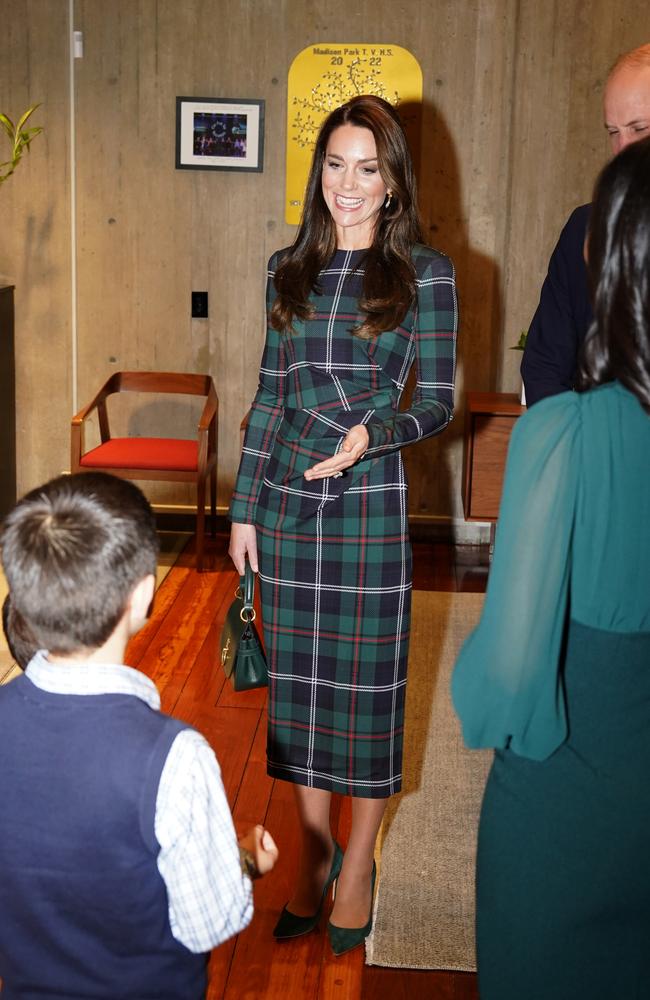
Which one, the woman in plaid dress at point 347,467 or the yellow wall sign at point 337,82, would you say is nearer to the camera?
the woman in plaid dress at point 347,467

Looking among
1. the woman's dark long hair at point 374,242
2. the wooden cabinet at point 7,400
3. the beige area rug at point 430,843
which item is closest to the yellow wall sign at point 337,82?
the wooden cabinet at point 7,400

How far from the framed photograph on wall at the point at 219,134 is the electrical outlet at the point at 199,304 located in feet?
→ 2.01

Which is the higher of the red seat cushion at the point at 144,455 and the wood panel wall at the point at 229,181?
the wood panel wall at the point at 229,181

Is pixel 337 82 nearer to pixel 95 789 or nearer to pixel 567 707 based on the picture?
pixel 567 707

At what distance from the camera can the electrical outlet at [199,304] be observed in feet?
19.5

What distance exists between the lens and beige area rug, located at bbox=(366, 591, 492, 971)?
2.73m

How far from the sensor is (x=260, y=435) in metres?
2.68

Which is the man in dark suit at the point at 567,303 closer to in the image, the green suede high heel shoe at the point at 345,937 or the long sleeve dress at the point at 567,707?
the long sleeve dress at the point at 567,707

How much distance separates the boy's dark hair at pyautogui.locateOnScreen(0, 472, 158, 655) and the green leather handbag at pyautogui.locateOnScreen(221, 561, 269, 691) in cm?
122

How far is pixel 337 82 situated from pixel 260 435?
356 centimetres

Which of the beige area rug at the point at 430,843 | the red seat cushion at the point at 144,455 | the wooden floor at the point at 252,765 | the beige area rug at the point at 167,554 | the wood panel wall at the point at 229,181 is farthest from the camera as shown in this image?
the wood panel wall at the point at 229,181

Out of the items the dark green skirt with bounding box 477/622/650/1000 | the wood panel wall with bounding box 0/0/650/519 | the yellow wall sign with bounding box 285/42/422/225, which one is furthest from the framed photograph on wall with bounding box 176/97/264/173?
the dark green skirt with bounding box 477/622/650/1000

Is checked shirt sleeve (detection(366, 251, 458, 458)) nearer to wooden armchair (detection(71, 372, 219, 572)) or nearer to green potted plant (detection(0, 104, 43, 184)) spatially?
wooden armchair (detection(71, 372, 219, 572))

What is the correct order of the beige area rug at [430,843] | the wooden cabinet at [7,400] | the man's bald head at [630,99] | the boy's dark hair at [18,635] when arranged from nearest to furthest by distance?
the boy's dark hair at [18,635] → the man's bald head at [630,99] → the beige area rug at [430,843] → the wooden cabinet at [7,400]
